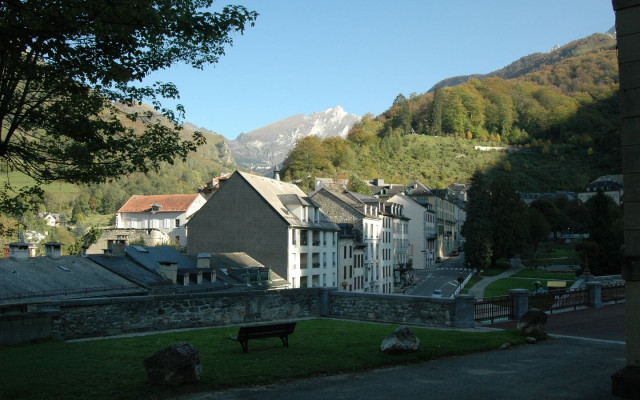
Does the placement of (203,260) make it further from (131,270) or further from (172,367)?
(172,367)

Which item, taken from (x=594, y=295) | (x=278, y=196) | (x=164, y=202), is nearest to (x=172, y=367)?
(x=594, y=295)

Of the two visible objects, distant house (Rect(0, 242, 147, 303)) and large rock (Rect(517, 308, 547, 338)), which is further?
distant house (Rect(0, 242, 147, 303))

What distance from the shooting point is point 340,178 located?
4144 inches

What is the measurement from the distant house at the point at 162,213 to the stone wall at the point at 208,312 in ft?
252

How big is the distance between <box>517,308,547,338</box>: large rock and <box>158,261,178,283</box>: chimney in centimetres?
2268

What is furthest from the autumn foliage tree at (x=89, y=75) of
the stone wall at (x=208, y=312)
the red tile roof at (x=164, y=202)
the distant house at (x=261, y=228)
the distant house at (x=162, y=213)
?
the red tile roof at (x=164, y=202)

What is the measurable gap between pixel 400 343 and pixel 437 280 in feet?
195

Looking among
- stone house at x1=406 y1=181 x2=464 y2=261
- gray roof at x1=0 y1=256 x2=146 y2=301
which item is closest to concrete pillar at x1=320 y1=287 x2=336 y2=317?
gray roof at x1=0 y1=256 x2=146 y2=301

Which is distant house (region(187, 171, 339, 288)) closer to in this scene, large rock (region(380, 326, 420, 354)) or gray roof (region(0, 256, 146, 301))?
gray roof (region(0, 256, 146, 301))

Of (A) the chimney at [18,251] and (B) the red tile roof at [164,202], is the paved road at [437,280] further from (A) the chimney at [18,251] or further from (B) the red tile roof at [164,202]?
(B) the red tile roof at [164,202]

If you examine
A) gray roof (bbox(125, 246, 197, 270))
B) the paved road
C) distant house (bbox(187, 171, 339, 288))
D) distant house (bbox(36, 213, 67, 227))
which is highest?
distant house (bbox(36, 213, 67, 227))

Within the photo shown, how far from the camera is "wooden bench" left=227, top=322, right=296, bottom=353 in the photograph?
13.6 metres

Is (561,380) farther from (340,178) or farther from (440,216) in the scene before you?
(440,216)

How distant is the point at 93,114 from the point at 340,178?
92806mm
